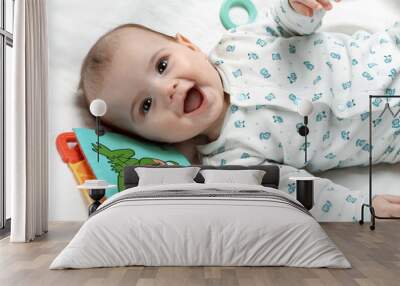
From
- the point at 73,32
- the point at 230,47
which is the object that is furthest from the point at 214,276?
the point at 73,32

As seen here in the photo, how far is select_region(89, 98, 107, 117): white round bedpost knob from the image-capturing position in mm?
5883

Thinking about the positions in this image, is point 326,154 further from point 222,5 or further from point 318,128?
point 222,5

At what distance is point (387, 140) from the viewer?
6285mm

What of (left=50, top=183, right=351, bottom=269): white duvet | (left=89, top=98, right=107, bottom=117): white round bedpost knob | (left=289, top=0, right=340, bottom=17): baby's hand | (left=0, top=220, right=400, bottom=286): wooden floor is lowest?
(left=0, top=220, right=400, bottom=286): wooden floor

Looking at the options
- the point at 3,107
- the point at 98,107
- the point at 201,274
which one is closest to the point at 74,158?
the point at 98,107

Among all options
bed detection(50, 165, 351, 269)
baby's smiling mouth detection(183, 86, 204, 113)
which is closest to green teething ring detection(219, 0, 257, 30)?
baby's smiling mouth detection(183, 86, 204, 113)

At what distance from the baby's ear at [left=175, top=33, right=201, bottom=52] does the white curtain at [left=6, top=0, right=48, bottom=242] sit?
137cm

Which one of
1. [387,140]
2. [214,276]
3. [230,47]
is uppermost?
[230,47]

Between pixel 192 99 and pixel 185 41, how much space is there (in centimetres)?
66

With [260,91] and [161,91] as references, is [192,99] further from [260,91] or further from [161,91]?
[260,91]

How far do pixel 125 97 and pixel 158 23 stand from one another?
931 millimetres

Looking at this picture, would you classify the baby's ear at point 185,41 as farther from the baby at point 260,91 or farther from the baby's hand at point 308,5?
the baby's hand at point 308,5

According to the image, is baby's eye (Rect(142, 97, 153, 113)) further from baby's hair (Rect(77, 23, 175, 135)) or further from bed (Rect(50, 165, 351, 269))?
bed (Rect(50, 165, 351, 269))

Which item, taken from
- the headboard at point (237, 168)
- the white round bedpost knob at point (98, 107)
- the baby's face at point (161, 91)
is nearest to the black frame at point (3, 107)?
the white round bedpost knob at point (98, 107)
